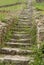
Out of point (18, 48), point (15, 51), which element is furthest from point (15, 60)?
point (18, 48)

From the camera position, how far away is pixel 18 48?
12.4 meters

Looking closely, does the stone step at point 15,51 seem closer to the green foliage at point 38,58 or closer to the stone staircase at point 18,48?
the stone staircase at point 18,48

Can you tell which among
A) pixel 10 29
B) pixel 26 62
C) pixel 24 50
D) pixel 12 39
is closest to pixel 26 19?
pixel 10 29

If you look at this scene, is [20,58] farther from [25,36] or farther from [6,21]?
[6,21]

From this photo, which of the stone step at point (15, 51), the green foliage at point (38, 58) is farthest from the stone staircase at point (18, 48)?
the green foliage at point (38, 58)

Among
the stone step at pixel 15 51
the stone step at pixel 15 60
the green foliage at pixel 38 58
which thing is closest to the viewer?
the green foliage at pixel 38 58

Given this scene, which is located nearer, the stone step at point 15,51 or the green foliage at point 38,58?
the green foliage at point 38,58

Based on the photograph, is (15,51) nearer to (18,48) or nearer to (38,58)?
(18,48)

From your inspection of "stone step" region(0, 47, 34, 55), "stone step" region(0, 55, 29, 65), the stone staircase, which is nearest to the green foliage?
the stone staircase

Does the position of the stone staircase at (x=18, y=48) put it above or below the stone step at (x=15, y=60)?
above

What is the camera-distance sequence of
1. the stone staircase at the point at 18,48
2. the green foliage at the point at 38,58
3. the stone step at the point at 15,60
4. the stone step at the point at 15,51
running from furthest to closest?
the stone step at the point at 15,51
the stone staircase at the point at 18,48
the stone step at the point at 15,60
the green foliage at the point at 38,58

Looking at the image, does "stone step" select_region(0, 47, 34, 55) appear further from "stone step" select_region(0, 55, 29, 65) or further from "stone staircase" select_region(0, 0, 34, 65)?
"stone step" select_region(0, 55, 29, 65)

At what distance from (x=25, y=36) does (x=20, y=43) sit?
1.13 meters

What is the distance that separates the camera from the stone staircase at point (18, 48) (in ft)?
35.8
